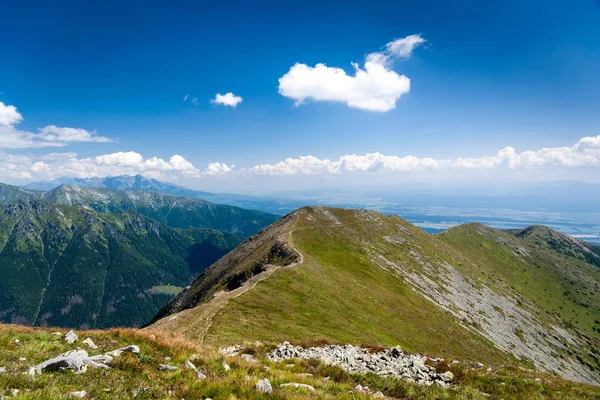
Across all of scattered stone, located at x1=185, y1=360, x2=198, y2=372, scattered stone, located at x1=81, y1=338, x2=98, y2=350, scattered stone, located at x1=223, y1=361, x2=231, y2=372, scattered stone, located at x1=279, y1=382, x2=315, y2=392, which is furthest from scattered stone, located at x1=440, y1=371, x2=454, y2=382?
scattered stone, located at x1=81, y1=338, x2=98, y2=350

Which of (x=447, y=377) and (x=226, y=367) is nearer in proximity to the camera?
(x=226, y=367)

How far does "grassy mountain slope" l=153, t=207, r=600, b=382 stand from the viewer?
43719 millimetres

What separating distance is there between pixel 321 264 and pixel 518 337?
246 feet

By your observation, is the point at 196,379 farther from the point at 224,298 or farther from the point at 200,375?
the point at 224,298

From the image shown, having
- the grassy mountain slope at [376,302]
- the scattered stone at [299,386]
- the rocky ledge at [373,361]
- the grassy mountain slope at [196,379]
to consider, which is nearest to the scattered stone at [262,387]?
the grassy mountain slope at [196,379]

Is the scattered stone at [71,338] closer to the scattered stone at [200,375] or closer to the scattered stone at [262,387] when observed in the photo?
the scattered stone at [200,375]

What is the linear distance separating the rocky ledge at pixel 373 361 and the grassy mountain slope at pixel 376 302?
12072mm

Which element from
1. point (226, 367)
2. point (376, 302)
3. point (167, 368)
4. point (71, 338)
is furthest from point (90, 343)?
point (376, 302)

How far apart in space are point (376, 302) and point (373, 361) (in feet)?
159

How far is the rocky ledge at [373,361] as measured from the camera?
18.1 m

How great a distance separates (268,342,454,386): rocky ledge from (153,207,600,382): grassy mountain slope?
475 inches

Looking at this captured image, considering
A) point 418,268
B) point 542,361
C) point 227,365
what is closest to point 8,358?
point 227,365

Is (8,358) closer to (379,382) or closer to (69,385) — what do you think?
(69,385)

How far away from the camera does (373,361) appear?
20547mm
